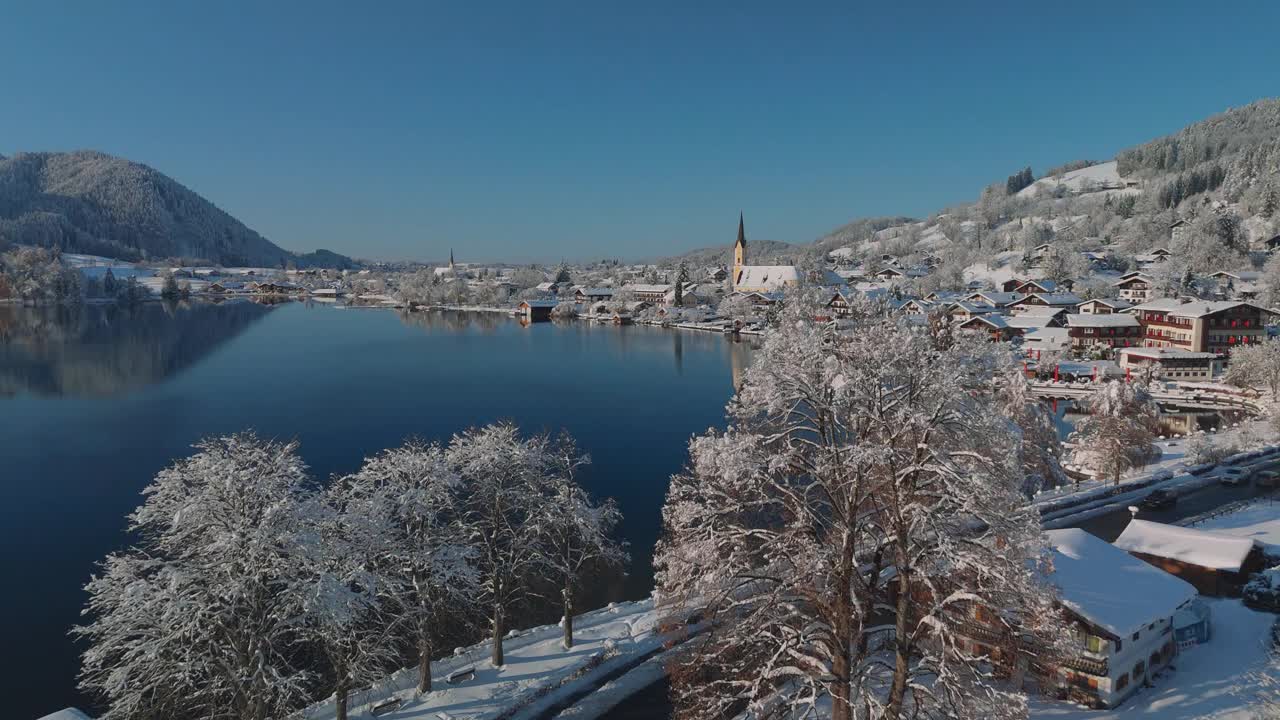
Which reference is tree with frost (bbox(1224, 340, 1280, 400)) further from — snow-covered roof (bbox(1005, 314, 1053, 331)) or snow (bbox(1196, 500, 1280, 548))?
snow (bbox(1196, 500, 1280, 548))

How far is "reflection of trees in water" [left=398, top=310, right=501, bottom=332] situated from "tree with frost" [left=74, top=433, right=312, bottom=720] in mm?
63454

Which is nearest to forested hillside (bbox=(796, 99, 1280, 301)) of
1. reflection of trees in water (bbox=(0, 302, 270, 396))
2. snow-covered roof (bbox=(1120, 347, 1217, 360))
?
snow-covered roof (bbox=(1120, 347, 1217, 360))

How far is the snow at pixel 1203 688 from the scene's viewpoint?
8516 millimetres

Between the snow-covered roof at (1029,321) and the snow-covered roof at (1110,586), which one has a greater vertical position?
the snow-covered roof at (1029,321)

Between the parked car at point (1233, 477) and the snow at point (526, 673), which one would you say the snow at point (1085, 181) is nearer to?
the parked car at point (1233, 477)

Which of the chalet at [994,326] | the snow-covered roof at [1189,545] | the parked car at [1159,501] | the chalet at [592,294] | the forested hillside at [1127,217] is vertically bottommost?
the parked car at [1159,501]

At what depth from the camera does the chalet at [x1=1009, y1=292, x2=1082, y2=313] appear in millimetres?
53969

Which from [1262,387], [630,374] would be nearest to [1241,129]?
[1262,387]

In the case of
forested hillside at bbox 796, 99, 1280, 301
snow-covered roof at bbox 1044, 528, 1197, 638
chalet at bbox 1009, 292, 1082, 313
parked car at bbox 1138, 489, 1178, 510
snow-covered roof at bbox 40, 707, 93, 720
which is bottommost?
snow-covered roof at bbox 40, 707, 93, 720

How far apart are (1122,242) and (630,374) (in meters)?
77.6

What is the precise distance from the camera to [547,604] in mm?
14133

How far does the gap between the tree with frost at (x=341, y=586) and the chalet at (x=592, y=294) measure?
84.2 meters

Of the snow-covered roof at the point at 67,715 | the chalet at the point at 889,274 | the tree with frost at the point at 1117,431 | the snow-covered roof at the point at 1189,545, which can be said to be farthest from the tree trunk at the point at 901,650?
the chalet at the point at 889,274

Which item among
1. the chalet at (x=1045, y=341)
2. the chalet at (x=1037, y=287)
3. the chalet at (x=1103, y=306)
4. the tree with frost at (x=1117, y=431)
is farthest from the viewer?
the chalet at (x=1037, y=287)
